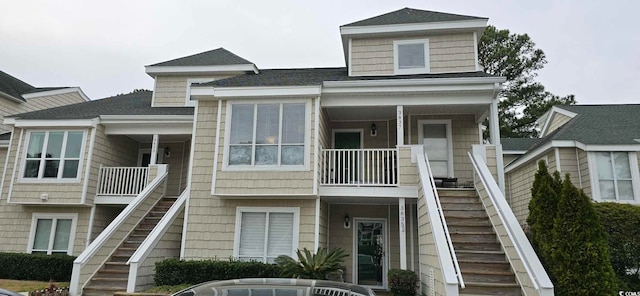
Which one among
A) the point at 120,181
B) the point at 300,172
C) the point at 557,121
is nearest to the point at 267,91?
the point at 300,172

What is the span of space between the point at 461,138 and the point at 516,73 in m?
16.4

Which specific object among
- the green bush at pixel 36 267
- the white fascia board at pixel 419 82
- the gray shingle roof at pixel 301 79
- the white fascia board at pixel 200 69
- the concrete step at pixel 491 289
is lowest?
the green bush at pixel 36 267

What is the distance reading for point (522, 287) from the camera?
20.3 ft

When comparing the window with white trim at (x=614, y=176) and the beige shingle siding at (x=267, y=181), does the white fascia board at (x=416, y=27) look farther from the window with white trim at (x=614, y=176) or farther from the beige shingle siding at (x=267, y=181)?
the window with white trim at (x=614, y=176)

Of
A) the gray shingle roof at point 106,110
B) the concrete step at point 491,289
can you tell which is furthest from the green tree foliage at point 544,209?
the gray shingle roof at point 106,110

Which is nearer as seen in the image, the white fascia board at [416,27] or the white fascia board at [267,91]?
the white fascia board at [267,91]

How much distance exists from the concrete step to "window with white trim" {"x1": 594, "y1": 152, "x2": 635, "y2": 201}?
20.9 feet

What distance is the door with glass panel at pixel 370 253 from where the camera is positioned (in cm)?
1079

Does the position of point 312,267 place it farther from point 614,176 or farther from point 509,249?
point 614,176

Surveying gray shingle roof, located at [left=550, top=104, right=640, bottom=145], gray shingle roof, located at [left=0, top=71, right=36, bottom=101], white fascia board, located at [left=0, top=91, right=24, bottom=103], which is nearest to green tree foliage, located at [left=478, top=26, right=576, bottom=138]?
gray shingle roof, located at [left=550, top=104, right=640, bottom=145]

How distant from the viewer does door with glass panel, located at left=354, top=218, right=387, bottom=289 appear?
35.4 feet

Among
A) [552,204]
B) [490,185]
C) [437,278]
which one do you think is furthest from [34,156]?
[552,204]

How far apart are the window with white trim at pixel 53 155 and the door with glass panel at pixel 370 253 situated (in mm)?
9041

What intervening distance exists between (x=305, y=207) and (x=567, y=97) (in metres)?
21.7
